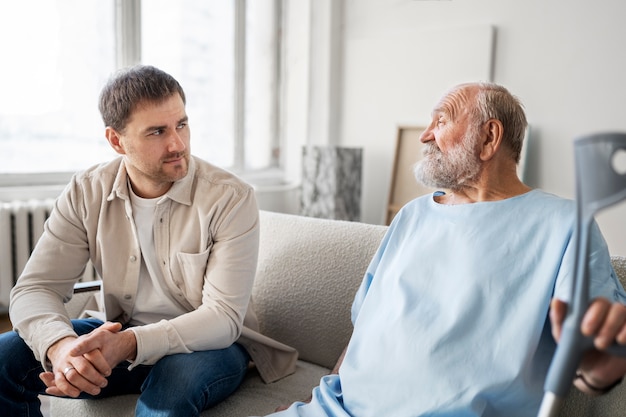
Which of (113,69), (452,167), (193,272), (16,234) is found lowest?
(16,234)

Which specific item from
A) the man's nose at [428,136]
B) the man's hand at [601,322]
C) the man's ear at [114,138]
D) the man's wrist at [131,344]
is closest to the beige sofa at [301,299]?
the man's wrist at [131,344]

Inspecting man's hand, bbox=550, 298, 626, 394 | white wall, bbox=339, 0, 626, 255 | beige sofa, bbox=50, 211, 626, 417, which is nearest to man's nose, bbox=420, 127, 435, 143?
beige sofa, bbox=50, 211, 626, 417

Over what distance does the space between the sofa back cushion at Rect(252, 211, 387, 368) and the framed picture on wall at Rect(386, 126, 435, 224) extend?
86.9 inches

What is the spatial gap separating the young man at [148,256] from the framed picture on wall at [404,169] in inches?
95.9

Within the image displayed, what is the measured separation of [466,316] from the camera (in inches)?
45.8

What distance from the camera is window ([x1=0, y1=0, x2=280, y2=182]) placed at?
3.32 meters

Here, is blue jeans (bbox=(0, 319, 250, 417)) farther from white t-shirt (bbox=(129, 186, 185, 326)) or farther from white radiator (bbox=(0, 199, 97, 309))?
white radiator (bbox=(0, 199, 97, 309))

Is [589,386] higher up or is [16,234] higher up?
[589,386]

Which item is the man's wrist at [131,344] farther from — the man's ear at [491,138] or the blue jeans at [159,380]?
the man's ear at [491,138]

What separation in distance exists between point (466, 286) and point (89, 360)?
0.83m

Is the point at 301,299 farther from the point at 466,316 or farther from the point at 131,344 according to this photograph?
the point at 466,316

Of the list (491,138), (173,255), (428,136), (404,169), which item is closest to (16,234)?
(173,255)

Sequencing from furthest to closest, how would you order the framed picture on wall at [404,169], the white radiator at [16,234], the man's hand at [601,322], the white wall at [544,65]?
1. the framed picture on wall at [404,169]
2. the white wall at [544,65]
3. the white radiator at [16,234]
4. the man's hand at [601,322]

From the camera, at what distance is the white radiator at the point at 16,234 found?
306cm
